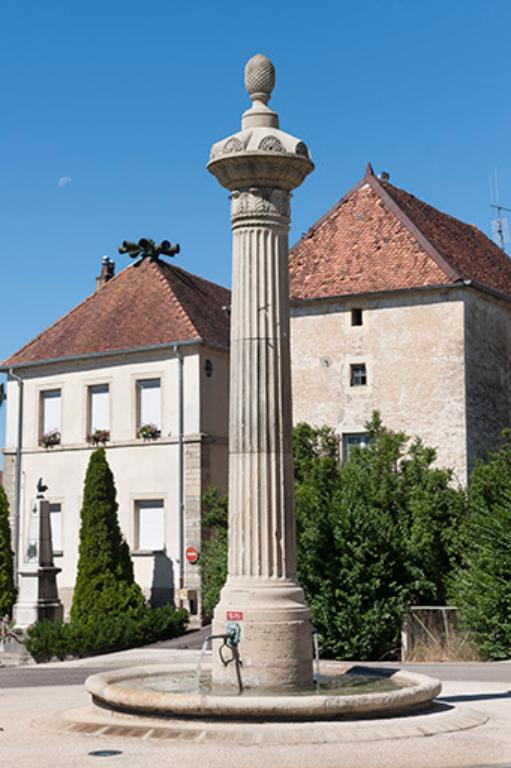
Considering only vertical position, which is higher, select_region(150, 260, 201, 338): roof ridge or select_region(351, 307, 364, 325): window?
select_region(150, 260, 201, 338): roof ridge

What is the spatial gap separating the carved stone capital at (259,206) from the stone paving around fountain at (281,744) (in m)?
6.04

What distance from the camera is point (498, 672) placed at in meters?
19.2

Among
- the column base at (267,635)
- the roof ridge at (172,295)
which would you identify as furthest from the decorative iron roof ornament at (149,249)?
the column base at (267,635)

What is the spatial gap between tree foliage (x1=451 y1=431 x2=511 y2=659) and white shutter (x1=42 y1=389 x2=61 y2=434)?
56.1 ft

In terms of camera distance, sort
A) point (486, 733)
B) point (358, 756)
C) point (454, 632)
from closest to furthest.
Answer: point (358, 756)
point (486, 733)
point (454, 632)

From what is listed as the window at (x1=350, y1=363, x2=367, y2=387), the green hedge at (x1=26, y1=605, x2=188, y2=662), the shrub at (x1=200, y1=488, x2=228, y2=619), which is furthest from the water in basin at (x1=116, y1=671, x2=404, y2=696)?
the window at (x1=350, y1=363, x2=367, y2=387)

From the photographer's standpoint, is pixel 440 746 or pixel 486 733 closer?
pixel 440 746

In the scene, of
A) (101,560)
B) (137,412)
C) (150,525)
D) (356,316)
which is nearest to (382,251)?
(356,316)

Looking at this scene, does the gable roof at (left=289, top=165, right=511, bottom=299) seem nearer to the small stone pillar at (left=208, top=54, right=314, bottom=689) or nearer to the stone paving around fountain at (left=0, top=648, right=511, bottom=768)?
the small stone pillar at (left=208, top=54, right=314, bottom=689)

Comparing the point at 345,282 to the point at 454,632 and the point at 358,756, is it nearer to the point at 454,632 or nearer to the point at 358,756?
the point at 454,632

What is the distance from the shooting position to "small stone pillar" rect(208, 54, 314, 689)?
12922mm

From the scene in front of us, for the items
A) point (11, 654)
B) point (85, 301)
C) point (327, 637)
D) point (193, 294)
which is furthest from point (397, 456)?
point (85, 301)

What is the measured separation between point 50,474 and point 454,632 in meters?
17.4

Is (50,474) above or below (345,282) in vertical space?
below
